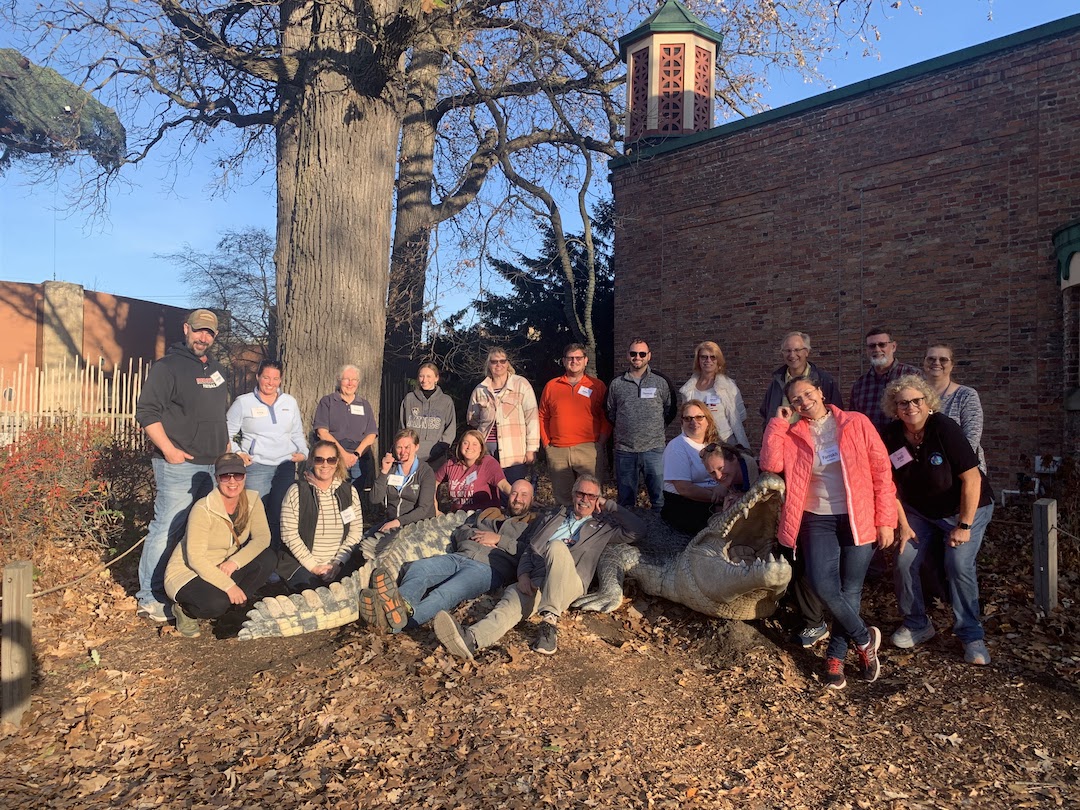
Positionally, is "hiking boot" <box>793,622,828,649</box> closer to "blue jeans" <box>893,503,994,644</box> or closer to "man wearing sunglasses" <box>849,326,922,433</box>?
"blue jeans" <box>893,503,994,644</box>

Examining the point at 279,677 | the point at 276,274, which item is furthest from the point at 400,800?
the point at 276,274

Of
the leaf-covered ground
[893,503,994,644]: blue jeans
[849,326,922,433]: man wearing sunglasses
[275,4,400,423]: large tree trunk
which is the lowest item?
the leaf-covered ground

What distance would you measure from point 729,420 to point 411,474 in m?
2.64

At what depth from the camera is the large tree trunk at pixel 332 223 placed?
8102mm

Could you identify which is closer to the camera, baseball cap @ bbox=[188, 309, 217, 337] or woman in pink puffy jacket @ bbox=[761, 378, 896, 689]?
woman in pink puffy jacket @ bbox=[761, 378, 896, 689]

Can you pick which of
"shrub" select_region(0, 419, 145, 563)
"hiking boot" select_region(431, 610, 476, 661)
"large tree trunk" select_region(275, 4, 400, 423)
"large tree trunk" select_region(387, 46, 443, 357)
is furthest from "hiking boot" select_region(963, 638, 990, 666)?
"large tree trunk" select_region(387, 46, 443, 357)

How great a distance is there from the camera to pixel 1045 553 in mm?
5527

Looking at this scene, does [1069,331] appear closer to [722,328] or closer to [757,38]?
[722,328]

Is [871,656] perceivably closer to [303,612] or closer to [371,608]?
[371,608]

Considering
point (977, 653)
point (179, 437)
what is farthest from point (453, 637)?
point (977, 653)

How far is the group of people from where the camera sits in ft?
15.6

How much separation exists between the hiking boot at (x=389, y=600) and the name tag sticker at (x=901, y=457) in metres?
3.29

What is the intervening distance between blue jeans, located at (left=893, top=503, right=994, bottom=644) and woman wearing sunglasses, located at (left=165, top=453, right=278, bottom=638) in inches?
174

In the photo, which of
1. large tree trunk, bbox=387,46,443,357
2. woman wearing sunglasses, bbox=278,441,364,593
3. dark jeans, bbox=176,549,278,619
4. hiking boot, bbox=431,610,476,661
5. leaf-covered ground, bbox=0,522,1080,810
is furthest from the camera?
large tree trunk, bbox=387,46,443,357
